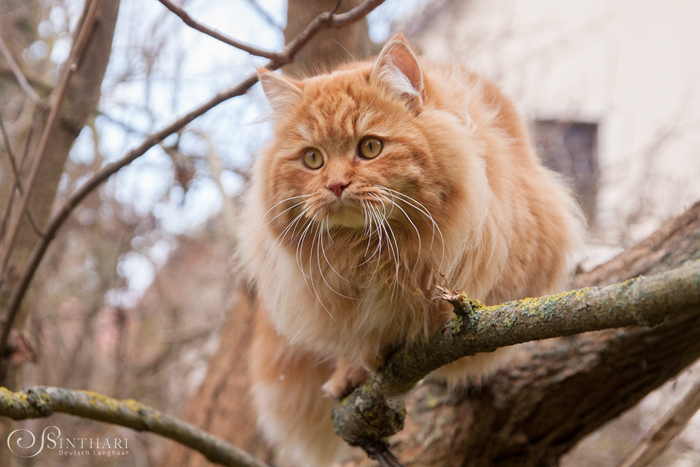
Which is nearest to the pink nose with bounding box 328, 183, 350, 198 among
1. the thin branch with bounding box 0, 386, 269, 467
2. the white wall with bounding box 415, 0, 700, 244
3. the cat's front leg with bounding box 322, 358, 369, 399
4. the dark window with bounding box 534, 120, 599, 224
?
the cat's front leg with bounding box 322, 358, 369, 399

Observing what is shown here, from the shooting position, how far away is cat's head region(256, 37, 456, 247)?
163 centimetres

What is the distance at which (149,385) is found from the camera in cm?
530

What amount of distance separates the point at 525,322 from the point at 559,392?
4.76 ft

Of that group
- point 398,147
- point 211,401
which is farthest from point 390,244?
point 211,401

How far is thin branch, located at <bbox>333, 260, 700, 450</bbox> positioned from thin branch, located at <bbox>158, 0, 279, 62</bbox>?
3.11 ft

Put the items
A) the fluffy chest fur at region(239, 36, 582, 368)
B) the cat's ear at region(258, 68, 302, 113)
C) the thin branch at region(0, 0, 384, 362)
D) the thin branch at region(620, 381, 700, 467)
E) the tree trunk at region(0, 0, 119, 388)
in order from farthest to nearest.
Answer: the tree trunk at region(0, 0, 119, 388) → the thin branch at region(620, 381, 700, 467) → the cat's ear at region(258, 68, 302, 113) → the fluffy chest fur at region(239, 36, 582, 368) → the thin branch at region(0, 0, 384, 362)

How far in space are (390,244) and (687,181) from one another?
336cm

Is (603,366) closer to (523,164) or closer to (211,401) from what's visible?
(523,164)

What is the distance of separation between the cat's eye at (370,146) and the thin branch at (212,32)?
1.30 ft

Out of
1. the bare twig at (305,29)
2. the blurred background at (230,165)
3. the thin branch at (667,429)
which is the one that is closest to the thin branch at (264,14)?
the blurred background at (230,165)

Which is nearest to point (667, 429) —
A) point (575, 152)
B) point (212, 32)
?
point (212, 32)

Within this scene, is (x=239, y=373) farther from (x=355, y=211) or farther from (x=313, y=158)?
(x=355, y=211)

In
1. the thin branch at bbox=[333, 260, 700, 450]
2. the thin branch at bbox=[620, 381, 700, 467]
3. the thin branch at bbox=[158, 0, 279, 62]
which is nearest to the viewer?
the thin branch at bbox=[333, 260, 700, 450]

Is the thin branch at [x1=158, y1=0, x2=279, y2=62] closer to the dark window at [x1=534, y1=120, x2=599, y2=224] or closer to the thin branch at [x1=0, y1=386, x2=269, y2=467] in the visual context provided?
the thin branch at [x1=0, y1=386, x2=269, y2=467]
